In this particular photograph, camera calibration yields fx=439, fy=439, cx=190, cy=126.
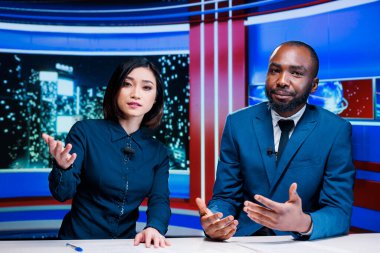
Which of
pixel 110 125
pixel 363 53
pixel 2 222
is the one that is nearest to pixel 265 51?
pixel 363 53

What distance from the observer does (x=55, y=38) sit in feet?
11.6

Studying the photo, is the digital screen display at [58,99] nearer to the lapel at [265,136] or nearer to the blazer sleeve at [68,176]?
the lapel at [265,136]

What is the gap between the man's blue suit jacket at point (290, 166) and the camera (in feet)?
6.40

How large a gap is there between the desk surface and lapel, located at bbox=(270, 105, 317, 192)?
0.41 meters

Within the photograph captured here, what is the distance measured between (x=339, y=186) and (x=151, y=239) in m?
0.87

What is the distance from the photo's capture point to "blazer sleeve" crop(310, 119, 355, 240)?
1.75 metres

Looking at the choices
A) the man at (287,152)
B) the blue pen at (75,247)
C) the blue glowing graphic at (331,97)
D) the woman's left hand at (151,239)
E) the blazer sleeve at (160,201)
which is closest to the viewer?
the blue pen at (75,247)

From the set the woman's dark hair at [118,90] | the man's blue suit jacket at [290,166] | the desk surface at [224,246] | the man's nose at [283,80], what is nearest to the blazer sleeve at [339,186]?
the man's blue suit jacket at [290,166]

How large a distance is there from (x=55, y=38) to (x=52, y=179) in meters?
2.02

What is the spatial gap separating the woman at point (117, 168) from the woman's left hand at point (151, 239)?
285mm

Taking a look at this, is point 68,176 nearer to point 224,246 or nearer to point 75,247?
point 75,247

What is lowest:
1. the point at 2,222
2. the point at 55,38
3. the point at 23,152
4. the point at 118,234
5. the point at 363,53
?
the point at 2,222

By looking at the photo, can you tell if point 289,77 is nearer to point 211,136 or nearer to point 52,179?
point 52,179

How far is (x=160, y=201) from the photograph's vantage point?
6.56ft
